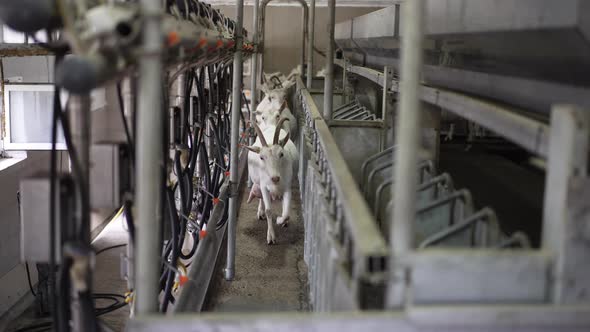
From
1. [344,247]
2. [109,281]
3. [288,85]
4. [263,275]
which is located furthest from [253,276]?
[288,85]

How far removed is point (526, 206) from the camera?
5.27 metres

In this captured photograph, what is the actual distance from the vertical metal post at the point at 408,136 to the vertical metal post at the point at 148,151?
688 millimetres

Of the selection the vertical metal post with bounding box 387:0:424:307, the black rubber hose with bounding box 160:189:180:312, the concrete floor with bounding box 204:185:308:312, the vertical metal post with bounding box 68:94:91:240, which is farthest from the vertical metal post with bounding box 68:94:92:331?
the concrete floor with bounding box 204:185:308:312

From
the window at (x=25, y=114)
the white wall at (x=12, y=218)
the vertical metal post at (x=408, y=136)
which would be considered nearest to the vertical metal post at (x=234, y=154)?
the white wall at (x=12, y=218)

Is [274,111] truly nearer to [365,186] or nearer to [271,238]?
[271,238]

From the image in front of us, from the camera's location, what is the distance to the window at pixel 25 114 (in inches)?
241

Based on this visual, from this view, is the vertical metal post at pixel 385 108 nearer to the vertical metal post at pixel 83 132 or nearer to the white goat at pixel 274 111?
the vertical metal post at pixel 83 132

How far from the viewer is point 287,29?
1457 cm

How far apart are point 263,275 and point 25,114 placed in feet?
8.83

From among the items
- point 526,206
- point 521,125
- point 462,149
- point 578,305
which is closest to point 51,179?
point 521,125

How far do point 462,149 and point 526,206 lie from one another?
2630 millimetres

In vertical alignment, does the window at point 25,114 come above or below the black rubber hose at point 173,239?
above

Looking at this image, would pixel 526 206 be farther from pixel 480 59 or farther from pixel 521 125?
pixel 521 125

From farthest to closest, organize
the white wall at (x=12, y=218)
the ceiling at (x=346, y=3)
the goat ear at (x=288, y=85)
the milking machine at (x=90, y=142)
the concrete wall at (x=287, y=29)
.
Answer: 1. the concrete wall at (x=287, y=29)
2. the ceiling at (x=346, y=3)
3. the goat ear at (x=288, y=85)
4. the white wall at (x=12, y=218)
5. the milking machine at (x=90, y=142)
